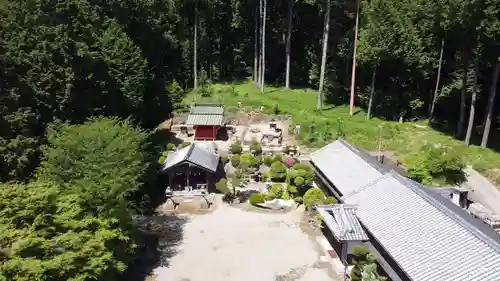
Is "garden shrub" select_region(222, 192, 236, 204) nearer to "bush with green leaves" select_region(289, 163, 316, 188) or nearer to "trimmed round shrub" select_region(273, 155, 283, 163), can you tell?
"bush with green leaves" select_region(289, 163, 316, 188)

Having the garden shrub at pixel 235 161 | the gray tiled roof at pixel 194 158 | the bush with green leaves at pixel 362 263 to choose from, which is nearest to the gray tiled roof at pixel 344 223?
the bush with green leaves at pixel 362 263

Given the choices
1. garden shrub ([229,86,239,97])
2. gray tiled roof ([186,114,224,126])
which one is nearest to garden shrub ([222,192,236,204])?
gray tiled roof ([186,114,224,126])

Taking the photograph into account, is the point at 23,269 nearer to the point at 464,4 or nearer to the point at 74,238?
the point at 74,238

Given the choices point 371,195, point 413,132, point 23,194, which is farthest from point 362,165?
point 23,194

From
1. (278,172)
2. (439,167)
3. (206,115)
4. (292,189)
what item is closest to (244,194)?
(278,172)

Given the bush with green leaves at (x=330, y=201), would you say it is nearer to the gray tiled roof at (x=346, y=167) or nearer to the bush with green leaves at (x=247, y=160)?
the gray tiled roof at (x=346, y=167)

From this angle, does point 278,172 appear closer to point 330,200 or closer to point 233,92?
point 330,200
